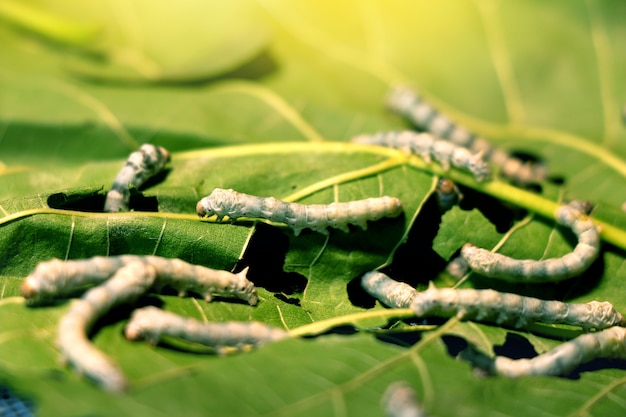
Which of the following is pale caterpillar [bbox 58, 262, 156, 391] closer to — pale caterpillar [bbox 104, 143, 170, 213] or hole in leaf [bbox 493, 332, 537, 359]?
pale caterpillar [bbox 104, 143, 170, 213]

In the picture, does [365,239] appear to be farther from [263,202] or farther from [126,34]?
[126,34]

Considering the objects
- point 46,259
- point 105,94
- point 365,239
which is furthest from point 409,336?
point 105,94

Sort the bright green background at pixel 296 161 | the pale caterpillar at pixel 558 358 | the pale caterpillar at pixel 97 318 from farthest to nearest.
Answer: the pale caterpillar at pixel 558 358 < the bright green background at pixel 296 161 < the pale caterpillar at pixel 97 318

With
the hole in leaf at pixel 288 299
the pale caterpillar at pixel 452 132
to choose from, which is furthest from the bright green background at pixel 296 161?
the pale caterpillar at pixel 452 132

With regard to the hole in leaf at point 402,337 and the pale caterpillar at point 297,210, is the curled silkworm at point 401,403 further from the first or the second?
the pale caterpillar at point 297,210

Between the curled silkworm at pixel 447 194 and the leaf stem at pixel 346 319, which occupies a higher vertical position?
the curled silkworm at pixel 447 194

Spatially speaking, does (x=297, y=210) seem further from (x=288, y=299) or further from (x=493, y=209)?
(x=493, y=209)

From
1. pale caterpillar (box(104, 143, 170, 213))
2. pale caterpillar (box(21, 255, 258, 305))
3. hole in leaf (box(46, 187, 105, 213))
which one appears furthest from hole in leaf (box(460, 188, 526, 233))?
hole in leaf (box(46, 187, 105, 213))
